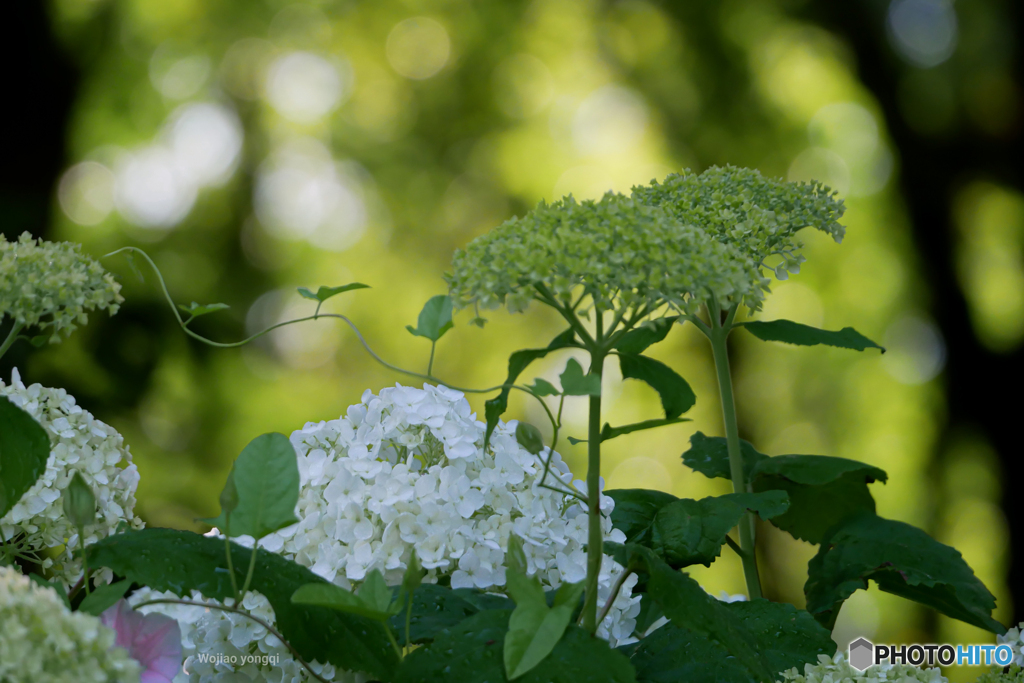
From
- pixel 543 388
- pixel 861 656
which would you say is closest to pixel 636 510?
pixel 861 656

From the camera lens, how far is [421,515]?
0.63 meters

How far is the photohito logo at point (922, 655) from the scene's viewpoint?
2.25 feet

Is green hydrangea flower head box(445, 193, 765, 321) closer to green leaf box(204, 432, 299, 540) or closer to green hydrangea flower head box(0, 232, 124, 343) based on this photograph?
green leaf box(204, 432, 299, 540)

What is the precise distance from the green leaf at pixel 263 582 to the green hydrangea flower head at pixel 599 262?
0.75 ft

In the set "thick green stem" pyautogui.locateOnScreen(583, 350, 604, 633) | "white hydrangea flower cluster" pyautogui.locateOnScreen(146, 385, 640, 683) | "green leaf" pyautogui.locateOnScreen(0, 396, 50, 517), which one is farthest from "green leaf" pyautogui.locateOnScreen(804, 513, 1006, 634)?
"green leaf" pyautogui.locateOnScreen(0, 396, 50, 517)

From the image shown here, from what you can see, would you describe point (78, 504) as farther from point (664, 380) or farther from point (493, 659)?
point (664, 380)

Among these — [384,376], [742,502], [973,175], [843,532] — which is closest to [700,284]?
[742,502]

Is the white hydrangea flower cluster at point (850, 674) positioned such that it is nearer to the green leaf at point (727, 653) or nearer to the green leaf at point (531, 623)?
the green leaf at point (727, 653)

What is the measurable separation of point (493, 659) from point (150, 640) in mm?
252

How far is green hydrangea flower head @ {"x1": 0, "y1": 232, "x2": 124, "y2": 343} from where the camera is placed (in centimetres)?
55

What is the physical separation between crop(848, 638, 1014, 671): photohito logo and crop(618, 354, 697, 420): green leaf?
25cm

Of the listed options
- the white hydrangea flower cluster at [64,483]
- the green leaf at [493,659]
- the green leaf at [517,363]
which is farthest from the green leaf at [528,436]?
the white hydrangea flower cluster at [64,483]

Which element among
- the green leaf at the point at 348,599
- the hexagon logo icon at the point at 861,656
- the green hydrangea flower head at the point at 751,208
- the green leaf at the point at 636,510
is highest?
the green hydrangea flower head at the point at 751,208

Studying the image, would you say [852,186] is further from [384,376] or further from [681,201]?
[681,201]
